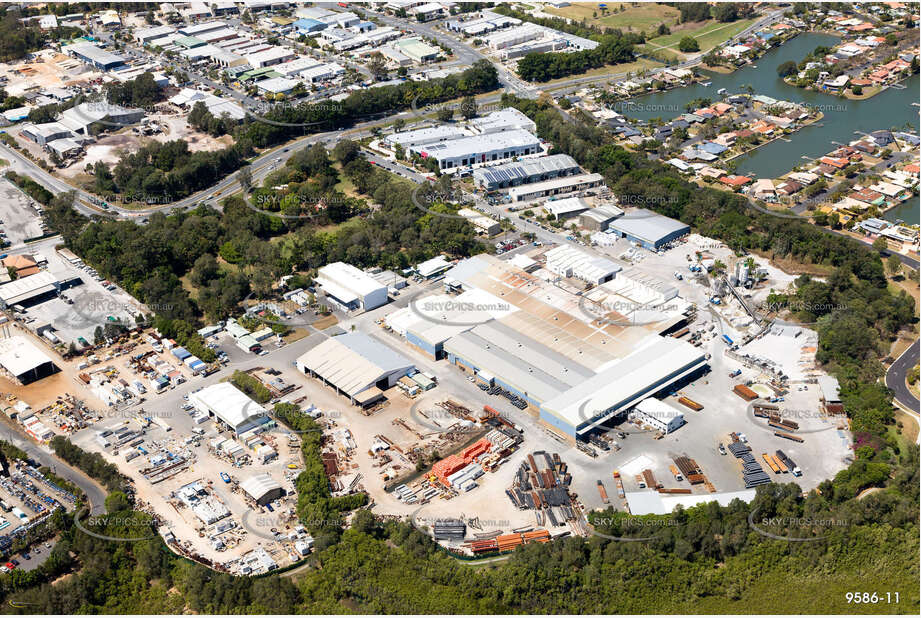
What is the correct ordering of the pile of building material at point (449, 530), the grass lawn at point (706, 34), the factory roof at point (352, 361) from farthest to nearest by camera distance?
the grass lawn at point (706, 34)
the factory roof at point (352, 361)
the pile of building material at point (449, 530)

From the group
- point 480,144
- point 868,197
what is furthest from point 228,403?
point 868,197

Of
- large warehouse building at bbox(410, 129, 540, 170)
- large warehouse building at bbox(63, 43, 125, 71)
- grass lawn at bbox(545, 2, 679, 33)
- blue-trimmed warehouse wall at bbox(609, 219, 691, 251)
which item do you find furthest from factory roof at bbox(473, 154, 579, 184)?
large warehouse building at bbox(63, 43, 125, 71)

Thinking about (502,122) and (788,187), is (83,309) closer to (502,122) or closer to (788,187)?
(502,122)

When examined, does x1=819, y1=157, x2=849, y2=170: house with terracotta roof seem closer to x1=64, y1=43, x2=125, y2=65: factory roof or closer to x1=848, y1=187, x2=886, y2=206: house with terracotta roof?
x1=848, y1=187, x2=886, y2=206: house with terracotta roof

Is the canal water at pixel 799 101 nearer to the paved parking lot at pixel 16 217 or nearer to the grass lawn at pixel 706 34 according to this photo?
the grass lawn at pixel 706 34

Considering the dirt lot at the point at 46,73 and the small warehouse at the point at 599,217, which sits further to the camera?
the dirt lot at the point at 46,73

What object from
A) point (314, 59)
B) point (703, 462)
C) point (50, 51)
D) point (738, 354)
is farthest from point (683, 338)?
point (50, 51)

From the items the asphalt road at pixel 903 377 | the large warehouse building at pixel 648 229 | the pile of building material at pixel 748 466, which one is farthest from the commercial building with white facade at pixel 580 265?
the asphalt road at pixel 903 377
